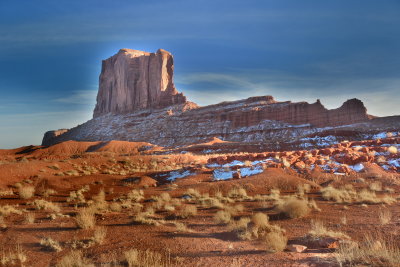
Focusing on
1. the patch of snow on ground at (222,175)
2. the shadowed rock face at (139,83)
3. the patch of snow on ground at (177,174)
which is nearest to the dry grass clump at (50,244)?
the patch of snow on ground at (222,175)

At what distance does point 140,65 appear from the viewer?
9475cm

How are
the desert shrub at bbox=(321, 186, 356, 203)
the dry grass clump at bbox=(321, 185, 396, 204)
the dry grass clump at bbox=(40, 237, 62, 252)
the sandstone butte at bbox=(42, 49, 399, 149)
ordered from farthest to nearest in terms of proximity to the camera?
the sandstone butte at bbox=(42, 49, 399, 149) → the desert shrub at bbox=(321, 186, 356, 203) → the dry grass clump at bbox=(321, 185, 396, 204) → the dry grass clump at bbox=(40, 237, 62, 252)

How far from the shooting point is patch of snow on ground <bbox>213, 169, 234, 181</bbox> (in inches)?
672

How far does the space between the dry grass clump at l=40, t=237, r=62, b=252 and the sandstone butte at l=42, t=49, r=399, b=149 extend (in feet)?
135

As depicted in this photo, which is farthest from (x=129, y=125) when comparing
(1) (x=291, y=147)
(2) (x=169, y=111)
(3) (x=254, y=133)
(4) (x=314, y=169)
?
(4) (x=314, y=169)

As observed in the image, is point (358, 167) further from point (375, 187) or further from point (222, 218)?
point (222, 218)

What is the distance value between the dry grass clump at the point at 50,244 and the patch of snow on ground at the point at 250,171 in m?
12.5

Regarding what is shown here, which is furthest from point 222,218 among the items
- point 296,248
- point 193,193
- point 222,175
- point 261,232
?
point 222,175

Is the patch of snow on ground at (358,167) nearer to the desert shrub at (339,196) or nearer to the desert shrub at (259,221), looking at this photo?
the desert shrub at (339,196)

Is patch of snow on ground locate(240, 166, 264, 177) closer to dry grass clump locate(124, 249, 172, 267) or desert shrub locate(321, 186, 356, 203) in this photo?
desert shrub locate(321, 186, 356, 203)

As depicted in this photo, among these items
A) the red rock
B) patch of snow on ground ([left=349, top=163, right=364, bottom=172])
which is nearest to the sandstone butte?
patch of snow on ground ([left=349, top=163, right=364, bottom=172])

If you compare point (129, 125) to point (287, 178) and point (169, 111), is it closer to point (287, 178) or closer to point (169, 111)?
point (169, 111)

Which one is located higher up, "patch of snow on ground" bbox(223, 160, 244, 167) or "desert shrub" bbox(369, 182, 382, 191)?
"patch of snow on ground" bbox(223, 160, 244, 167)

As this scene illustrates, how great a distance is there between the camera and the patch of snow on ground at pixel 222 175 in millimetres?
17056
